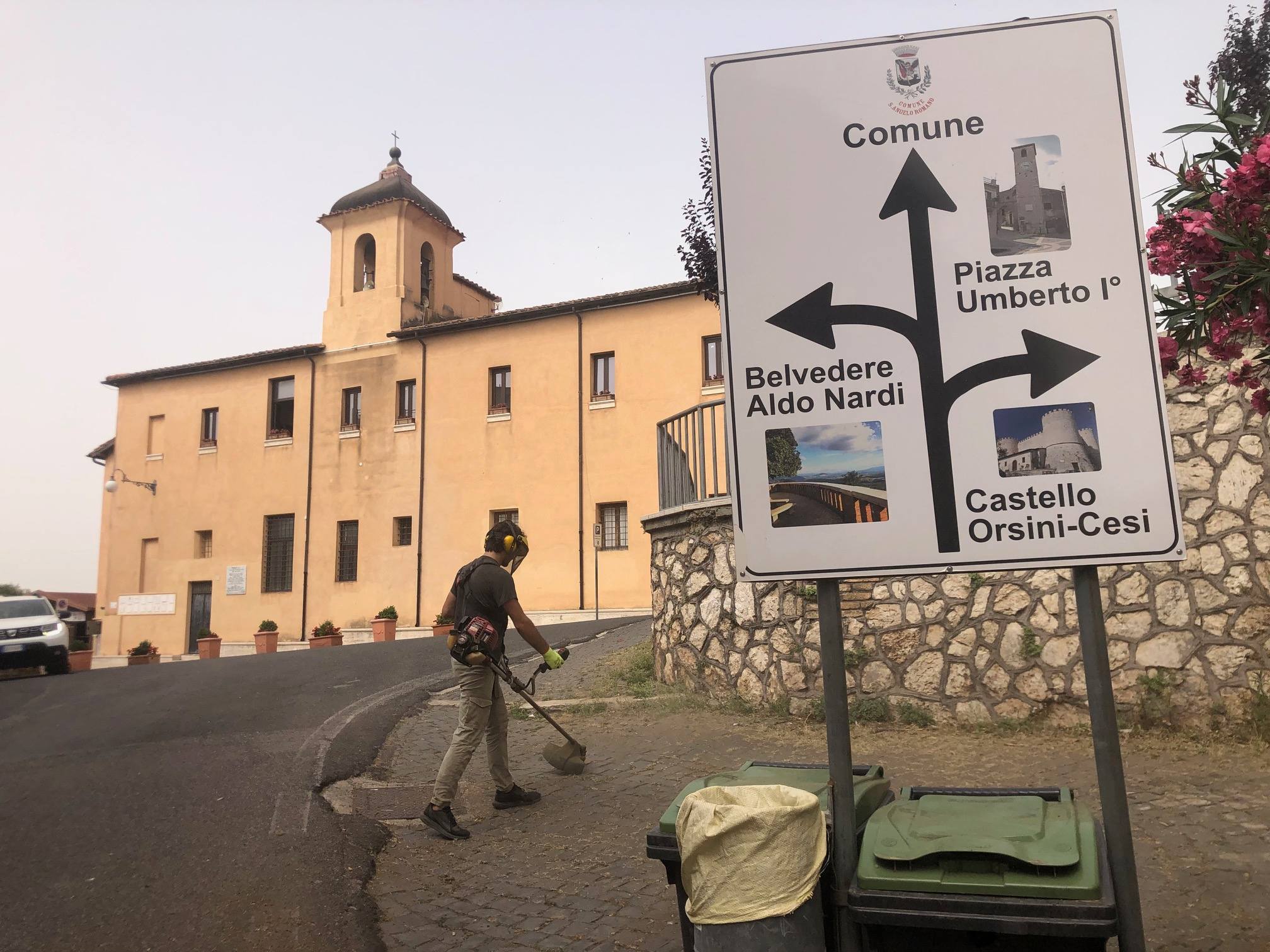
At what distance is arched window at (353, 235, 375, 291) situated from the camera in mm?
30922

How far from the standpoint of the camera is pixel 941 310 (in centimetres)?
275

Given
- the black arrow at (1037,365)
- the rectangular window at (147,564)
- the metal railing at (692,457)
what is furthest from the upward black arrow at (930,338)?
the rectangular window at (147,564)

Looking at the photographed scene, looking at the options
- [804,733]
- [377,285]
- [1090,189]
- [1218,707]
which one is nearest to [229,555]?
[377,285]

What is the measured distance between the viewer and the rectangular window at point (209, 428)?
106ft

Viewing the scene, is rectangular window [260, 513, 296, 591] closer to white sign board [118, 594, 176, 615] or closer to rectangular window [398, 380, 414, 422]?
white sign board [118, 594, 176, 615]

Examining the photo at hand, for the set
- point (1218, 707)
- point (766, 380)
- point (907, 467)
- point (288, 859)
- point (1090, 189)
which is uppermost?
point (1090, 189)

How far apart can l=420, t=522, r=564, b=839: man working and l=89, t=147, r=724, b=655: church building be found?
18.1 metres

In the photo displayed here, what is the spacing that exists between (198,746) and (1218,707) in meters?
8.01

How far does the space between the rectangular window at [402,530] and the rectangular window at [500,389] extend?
4.29m

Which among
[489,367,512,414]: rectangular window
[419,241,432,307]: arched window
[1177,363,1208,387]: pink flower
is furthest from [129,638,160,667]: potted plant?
[1177,363,1208,387]: pink flower

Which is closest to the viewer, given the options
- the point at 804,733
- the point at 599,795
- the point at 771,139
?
the point at 771,139

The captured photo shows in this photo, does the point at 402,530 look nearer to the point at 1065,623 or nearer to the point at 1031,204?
the point at 1065,623

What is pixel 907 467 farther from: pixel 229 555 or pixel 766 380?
pixel 229 555

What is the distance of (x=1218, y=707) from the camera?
6.53 meters
